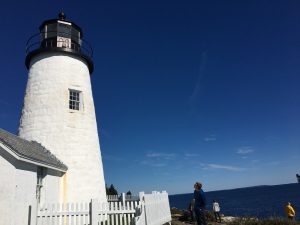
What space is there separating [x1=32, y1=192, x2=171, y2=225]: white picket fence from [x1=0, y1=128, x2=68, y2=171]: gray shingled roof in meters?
1.75

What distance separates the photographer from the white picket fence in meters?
9.20

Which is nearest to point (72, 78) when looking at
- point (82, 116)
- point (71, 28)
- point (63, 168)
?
point (82, 116)

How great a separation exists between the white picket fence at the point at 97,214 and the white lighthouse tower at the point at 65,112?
2570 mm

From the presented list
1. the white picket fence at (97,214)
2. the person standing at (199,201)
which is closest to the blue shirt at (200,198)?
the person standing at (199,201)

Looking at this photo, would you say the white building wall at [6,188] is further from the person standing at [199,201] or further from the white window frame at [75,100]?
the person standing at [199,201]

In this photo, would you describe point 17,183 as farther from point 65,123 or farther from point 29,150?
point 65,123

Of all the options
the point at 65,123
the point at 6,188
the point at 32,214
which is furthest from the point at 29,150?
the point at 65,123

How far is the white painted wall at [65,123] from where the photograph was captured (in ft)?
41.6

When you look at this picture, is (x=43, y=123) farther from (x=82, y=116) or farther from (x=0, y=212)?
(x=0, y=212)

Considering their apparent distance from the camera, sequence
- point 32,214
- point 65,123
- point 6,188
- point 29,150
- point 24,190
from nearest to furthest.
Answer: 1. point 6,188
2. point 32,214
3. point 24,190
4. point 29,150
5. point 65,123

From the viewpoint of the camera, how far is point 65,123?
1330 centimetres

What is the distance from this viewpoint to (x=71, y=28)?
16.4 m

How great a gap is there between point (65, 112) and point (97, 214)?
18.9 feet

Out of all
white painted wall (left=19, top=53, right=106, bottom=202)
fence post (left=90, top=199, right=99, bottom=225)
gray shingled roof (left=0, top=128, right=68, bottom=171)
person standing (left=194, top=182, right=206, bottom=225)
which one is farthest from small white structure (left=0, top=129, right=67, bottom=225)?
person standing (left=194, top=182, right=206, bottom=225)
